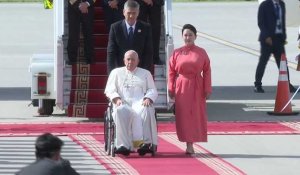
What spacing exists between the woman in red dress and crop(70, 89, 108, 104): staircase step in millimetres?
3655

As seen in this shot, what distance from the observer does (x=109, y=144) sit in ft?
48.3

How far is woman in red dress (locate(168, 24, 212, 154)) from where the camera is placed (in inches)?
583

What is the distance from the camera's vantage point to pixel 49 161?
840 cm

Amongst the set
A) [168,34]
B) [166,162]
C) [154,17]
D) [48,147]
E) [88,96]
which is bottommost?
[166,162]

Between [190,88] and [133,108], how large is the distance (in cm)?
75

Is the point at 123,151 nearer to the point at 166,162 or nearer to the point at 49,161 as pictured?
the point at 166,162

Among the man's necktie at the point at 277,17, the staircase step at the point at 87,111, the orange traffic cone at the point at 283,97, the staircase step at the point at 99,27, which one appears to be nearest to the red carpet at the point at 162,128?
the staircase step at the point at 87,111

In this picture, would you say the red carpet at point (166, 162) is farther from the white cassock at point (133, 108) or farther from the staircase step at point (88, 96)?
the staircase step at point (88, 96)

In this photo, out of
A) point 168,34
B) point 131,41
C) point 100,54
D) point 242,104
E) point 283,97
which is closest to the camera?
point 131,41

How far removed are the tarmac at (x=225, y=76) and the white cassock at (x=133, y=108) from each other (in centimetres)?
96

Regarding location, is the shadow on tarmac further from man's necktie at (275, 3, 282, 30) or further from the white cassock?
the white cassock

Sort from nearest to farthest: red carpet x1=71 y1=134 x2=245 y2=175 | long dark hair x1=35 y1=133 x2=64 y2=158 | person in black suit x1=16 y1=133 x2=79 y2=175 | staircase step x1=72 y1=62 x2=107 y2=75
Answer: person in black suit x1=16 y1=133 x2=79 y2=175 → long dark hair x1=35 y1=133 x2=64 y2=158 → red carpet x1=71 y1=134 x2=245 y2=175 → staircase step x1=72 y1=62 x2=107 y2=75

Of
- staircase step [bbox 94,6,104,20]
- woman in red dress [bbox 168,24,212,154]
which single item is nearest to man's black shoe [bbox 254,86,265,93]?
staircase step [bbox 94,6,104,20]

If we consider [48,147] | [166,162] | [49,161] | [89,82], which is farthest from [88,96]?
[49,161]
